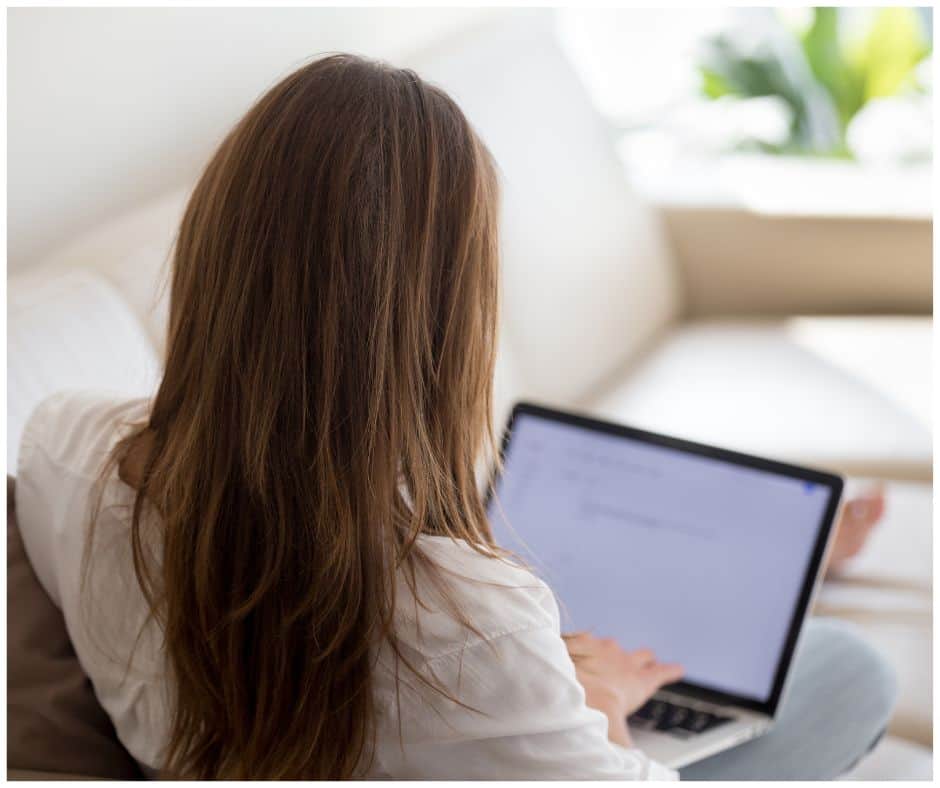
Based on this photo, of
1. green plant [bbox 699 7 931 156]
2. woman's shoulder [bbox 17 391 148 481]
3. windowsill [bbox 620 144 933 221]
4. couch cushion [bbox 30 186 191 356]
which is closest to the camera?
woman's shoulder [bbox 17 391 148 481]

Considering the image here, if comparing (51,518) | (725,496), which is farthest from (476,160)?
(725,496)

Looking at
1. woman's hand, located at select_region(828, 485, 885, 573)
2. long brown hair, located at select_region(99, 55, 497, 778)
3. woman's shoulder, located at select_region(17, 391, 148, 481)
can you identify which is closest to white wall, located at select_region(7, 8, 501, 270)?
woman's shoulder, located at select_region(17, 391, 148, 481)

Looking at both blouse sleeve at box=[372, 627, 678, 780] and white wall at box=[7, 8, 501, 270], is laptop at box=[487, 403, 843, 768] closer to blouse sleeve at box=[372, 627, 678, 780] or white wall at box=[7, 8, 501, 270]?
blouse sleeve at box=[372, 627, 678, 780]

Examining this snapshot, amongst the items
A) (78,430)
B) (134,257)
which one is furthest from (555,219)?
(78,430)

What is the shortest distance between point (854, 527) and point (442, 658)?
88 cm

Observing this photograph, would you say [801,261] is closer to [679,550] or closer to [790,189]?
[790,189]

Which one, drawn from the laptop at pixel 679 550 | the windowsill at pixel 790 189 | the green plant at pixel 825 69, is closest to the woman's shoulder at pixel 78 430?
the laptop at pixel 679 550

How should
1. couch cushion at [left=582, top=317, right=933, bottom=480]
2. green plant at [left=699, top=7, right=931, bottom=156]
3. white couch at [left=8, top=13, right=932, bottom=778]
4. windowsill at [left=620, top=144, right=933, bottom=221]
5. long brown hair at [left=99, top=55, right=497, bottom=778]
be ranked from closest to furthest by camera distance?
long brown hair at [left=99, top=55, right=497, bottom=778] → white couch at [left=8, top=13, right=932, bottom=778] → couch cushion at [left=582, top=317, right=933, bottom=480] → windowsill at [left=620, top=144, right=933, bottom=221] → green plant at [left=699, top=7, right=931, bottom=156]

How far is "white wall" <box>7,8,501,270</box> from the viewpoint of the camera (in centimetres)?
126

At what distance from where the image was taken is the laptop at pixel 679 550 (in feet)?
3.31

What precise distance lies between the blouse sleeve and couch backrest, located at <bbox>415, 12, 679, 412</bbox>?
43.0 inches

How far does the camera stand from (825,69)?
126 inches

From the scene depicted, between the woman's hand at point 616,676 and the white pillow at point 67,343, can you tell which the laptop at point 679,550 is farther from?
the white pillow at point 67,343

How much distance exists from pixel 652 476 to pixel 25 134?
78 centimetres
